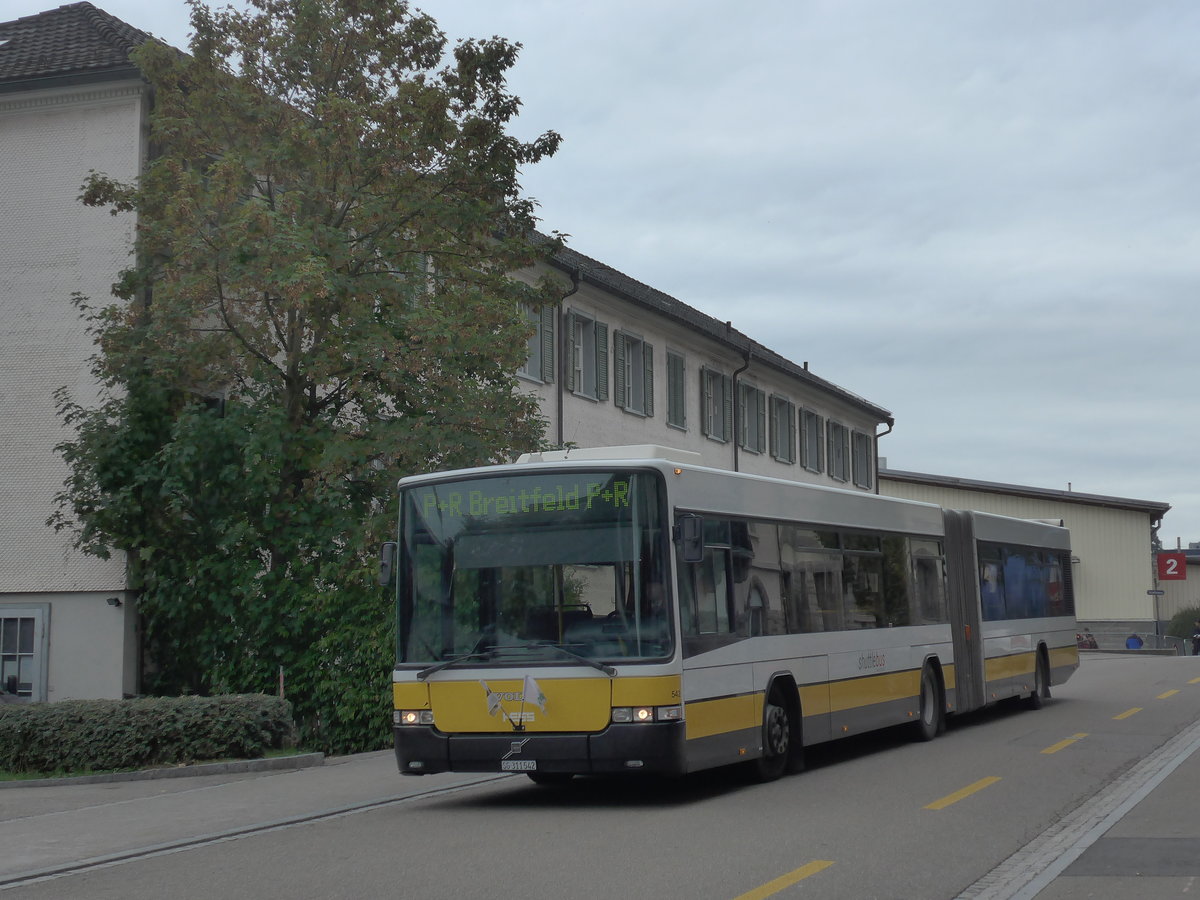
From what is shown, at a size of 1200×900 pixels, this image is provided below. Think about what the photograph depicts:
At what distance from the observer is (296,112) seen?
2022cm

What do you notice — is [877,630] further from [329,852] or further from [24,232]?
[24,232]

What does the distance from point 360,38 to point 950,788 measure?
12170 mm

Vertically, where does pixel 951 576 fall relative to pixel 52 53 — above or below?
below

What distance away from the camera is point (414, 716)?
13.0 metres

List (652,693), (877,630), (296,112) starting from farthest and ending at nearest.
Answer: (296,112)
(877,630)
(652,693)

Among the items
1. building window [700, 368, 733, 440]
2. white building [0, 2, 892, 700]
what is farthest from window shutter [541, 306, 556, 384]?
building window [700, 368, 733, 440]

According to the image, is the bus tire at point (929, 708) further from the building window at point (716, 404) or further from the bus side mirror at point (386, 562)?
the building window at point (716, 404)

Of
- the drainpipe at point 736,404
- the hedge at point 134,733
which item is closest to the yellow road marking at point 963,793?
the hedge at point 134,733

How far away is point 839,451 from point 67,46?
3359 cm

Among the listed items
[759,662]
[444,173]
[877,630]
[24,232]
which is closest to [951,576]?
[877,630]

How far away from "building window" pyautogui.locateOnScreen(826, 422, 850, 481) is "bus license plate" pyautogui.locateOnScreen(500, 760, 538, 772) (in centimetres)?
4001

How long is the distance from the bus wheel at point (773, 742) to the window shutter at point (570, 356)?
18415mm

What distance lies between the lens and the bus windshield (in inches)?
489

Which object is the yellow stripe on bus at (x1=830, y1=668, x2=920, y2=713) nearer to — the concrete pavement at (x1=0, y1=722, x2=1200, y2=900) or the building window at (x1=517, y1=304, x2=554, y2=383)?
the concrete pavement at (x1=0, y1=722, x2=1200, y2=900)
